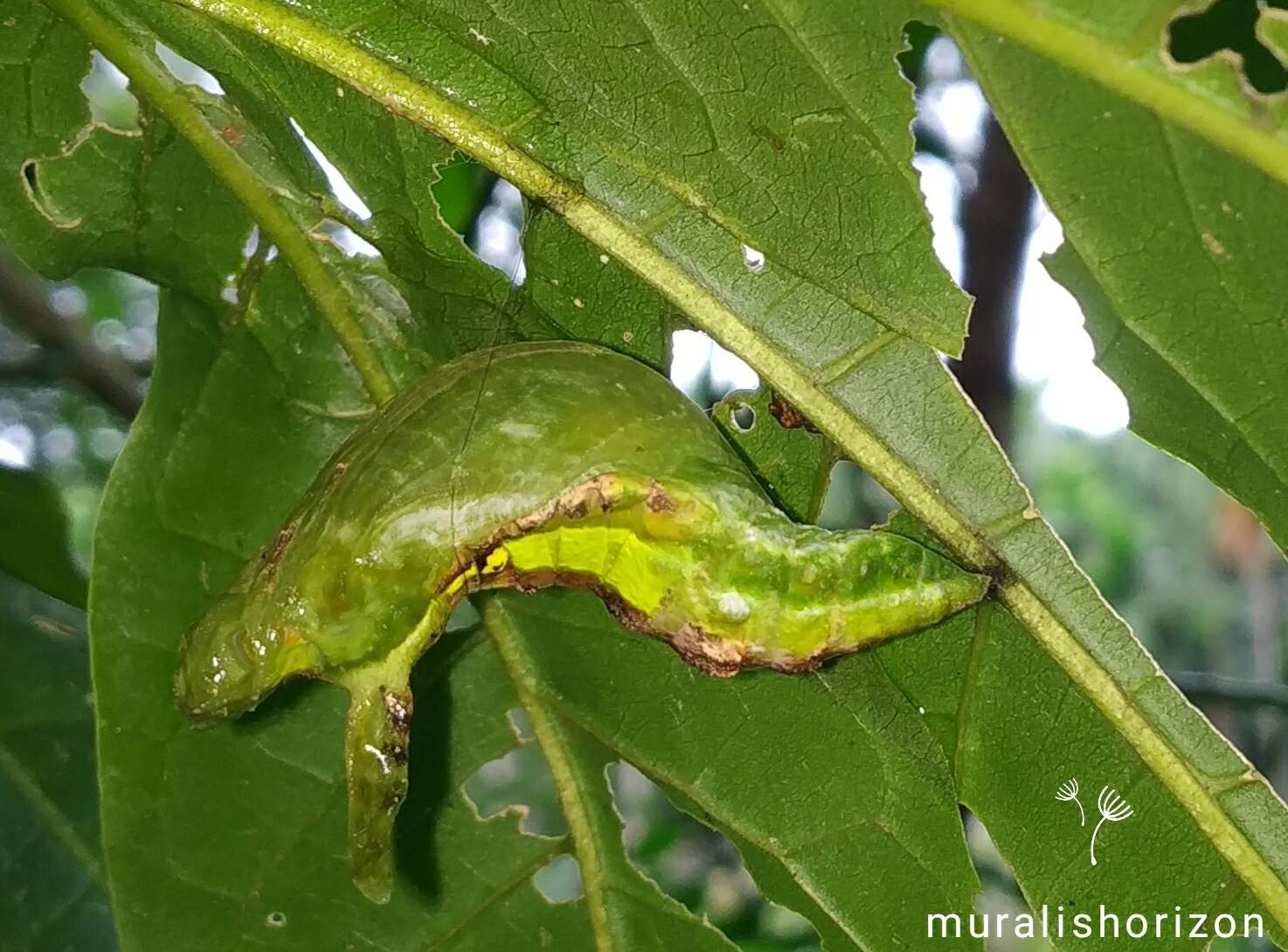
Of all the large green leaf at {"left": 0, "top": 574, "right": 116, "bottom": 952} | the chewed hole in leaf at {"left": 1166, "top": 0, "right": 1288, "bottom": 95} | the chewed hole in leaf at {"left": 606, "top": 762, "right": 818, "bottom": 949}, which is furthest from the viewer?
the chewed hole in leaf at {"left": 606, "top": 762, "right": 818, "bottom": 949}

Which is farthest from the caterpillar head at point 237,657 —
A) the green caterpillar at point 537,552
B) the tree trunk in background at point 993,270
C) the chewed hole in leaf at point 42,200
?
the tree trunk in background at point 993,270

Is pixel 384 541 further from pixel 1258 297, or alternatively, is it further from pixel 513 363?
pixel 1258 297

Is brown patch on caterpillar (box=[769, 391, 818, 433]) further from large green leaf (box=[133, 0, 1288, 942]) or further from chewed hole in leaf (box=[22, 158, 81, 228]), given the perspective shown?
chewed hole in leaf (box=[22, 158, 81, 228])

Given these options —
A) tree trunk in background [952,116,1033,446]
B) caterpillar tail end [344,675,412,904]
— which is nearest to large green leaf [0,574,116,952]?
caterpillar tail end [344,675,412,904]

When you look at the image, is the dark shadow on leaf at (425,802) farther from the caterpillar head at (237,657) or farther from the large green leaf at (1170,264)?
the large green leaf at (1170,264)

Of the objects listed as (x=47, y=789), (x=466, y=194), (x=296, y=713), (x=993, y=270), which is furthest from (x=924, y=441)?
(x=993, y=270)

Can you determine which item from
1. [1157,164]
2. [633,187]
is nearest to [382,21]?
[633,187]
